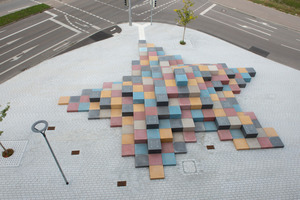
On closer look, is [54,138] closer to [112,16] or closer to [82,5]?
[112,16]

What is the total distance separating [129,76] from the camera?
69.9 ft

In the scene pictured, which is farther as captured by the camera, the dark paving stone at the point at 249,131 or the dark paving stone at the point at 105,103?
the dark paving stone at the point at 105,103

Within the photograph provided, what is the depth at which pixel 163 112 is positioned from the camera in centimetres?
1662

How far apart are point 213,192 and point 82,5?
3508cm

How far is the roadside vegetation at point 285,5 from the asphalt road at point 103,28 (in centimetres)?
684

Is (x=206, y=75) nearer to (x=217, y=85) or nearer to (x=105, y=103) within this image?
(x=217, y=85)

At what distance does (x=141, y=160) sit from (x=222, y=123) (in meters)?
7.21

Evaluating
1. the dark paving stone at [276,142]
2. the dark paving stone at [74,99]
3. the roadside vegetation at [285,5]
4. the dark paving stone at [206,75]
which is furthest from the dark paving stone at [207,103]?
the roadside vegetation at [285,5]

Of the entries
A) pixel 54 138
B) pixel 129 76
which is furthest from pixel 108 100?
pixel 54 138

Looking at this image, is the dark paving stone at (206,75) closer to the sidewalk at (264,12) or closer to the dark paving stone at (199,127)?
the dark paving stone at (199,127)

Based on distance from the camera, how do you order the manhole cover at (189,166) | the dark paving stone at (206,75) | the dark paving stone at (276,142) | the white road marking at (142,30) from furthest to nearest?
1. the white road marking at (142,30)
2. the dark paving stone at (206,75)
3. the dark paving stone at (276,142)
4. the manhole cover at (189,166)

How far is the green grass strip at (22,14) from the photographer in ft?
102

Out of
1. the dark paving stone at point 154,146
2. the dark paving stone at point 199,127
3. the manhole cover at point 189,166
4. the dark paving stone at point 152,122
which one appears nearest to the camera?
the manhole cover at point 189,166

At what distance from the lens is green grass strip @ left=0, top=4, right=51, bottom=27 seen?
102ft
